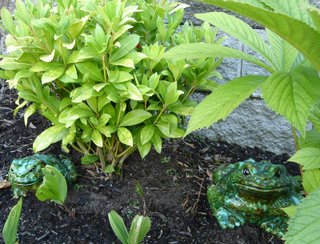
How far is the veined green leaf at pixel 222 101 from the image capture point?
1.47 m

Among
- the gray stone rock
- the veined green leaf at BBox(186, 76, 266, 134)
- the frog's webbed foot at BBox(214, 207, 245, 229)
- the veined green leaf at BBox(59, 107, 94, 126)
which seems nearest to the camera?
the veined green leaf at BBox(186, 76, 266, 134)

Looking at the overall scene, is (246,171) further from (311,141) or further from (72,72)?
(72,72)

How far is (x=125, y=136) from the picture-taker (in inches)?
85.5

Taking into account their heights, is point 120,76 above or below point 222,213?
above

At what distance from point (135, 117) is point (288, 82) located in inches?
36.7

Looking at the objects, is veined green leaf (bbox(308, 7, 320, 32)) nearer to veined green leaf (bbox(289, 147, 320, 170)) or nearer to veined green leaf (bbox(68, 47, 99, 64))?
veined green leaf (bbox(289, 147, 320, 170))

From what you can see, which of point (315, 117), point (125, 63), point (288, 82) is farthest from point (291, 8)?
point (125, 63)

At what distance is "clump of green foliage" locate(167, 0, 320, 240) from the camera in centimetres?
109

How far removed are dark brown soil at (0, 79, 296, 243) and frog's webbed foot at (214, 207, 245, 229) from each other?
0.03 m

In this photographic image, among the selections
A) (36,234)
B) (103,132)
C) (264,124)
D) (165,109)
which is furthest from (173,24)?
(36,234)

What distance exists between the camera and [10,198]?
95.8 inches

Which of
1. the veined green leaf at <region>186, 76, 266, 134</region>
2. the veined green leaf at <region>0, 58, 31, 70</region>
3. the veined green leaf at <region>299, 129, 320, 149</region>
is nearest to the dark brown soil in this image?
the veined green leaf at <region>299, 129, 320, 149</region>

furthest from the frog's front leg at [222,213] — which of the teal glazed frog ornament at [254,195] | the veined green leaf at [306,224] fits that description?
the veined green leaf at [306,224]

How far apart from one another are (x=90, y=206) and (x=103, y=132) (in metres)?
0.43
